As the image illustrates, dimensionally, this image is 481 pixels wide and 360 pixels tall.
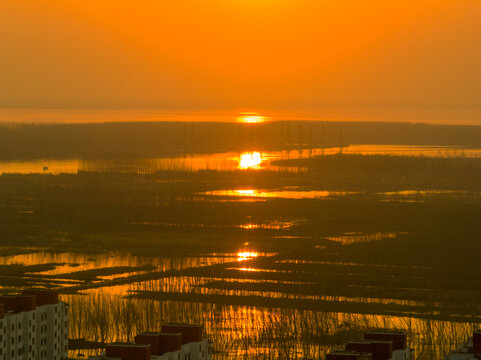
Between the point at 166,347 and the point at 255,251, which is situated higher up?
the point at 255,251

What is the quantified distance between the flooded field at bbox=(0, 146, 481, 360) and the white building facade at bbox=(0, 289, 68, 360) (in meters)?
1.53

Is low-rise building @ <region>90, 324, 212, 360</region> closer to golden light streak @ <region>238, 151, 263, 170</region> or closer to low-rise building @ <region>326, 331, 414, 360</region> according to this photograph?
low-rise building @ <region>326, 331, 414, 360</region>

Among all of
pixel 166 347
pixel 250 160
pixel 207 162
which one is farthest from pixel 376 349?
pixel 250 160

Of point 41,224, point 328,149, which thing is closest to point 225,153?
point 328,149


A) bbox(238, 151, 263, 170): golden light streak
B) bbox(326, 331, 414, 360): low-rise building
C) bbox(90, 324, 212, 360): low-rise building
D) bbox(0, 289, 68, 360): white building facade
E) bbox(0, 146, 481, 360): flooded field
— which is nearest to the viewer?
bbox(326, 331, 414, 360): low-rise building

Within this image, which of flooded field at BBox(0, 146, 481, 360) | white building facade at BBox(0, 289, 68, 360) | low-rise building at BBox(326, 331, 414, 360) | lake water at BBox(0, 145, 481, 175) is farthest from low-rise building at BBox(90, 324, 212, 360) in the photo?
lake water at BBox(0, 145, 481, 175)

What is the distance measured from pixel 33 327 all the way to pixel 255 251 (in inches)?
621

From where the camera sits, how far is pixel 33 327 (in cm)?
2559

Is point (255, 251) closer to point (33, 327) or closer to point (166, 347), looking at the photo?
point (33, 327)

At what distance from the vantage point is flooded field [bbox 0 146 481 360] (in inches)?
1206

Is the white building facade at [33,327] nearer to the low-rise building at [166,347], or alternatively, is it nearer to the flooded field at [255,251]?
the flooded field at [255,251]

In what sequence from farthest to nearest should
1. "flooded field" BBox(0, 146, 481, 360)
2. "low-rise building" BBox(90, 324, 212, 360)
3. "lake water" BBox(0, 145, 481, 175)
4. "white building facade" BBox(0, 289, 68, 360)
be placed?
"lake water" BBox(0, 145, 481, 175) < "flooded field" BBox(0, 146, 481, 360) < "white building facade" BBox(0, 289, 68, 360) < "low-rise building" BBox(90, 324, 212, 360)

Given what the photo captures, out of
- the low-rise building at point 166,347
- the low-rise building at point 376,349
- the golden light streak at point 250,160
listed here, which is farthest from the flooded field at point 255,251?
the low-rise building at point 376,349

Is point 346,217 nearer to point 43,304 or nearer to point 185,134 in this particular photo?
point 43,304
